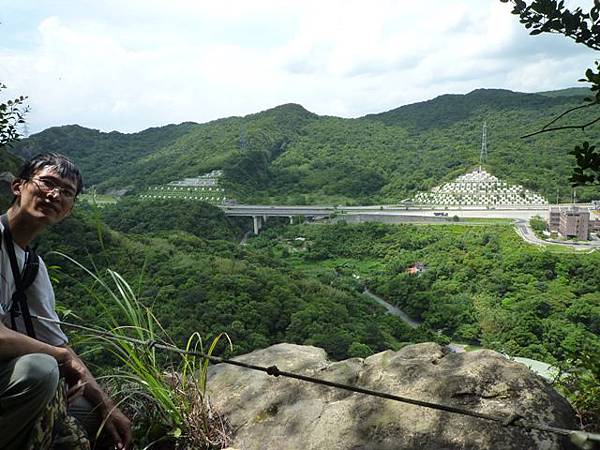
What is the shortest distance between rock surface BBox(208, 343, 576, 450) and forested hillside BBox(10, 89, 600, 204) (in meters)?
37.7

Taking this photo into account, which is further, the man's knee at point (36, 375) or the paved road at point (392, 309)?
the paved road at point (392, 309)

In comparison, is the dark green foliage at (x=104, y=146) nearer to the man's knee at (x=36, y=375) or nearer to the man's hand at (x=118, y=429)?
the man's hand at (x=118, y=429)

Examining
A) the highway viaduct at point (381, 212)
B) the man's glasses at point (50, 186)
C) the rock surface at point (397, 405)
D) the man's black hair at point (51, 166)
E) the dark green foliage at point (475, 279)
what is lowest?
the dark green foliage at point (475, 279)

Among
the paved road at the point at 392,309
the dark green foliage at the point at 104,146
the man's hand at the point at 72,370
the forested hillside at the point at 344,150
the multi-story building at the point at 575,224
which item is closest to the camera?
the man's hand at the point at 72,370

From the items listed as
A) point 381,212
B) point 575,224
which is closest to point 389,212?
point 381,212

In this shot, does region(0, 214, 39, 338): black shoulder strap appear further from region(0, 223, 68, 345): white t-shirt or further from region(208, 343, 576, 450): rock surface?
region(208, 343, 576, 450): rock surface

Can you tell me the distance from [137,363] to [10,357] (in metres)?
0.44

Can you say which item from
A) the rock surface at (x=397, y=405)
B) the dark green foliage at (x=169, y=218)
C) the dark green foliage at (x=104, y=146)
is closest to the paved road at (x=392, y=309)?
the dark green foliage at (x=169, y=218)

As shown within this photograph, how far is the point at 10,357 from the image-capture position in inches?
36.1

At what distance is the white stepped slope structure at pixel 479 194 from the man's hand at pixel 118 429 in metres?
40.0

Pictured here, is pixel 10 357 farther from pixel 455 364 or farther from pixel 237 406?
pixel 455 364

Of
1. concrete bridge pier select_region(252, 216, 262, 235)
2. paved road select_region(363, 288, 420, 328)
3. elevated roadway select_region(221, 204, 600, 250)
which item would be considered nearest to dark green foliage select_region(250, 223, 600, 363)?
paved road select_region(363, 288, 420, 328)

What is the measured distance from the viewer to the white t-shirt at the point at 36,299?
1.05 m

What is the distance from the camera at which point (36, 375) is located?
880 mm
